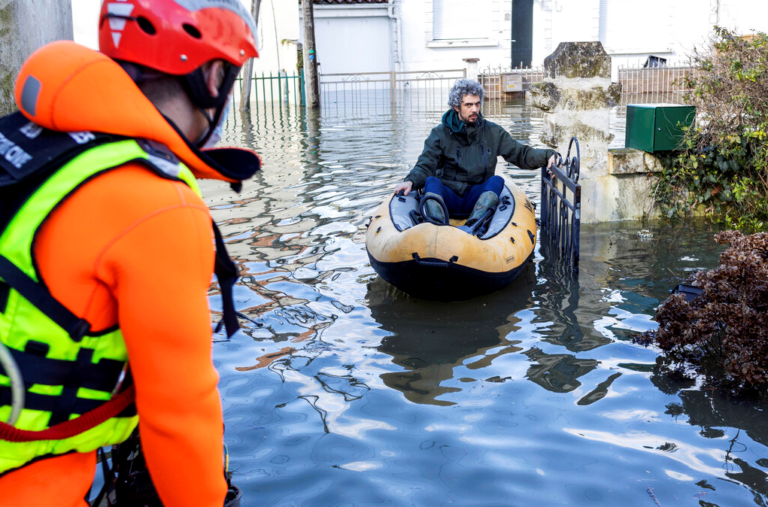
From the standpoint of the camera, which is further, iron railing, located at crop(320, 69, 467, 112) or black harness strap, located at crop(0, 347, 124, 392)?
iron railing, located at crop(320, 69, 467, 112)

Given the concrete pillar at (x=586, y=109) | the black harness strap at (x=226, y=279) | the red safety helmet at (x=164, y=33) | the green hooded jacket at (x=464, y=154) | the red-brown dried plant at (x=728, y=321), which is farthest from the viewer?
the concrete pillar at (x=586, y=109)

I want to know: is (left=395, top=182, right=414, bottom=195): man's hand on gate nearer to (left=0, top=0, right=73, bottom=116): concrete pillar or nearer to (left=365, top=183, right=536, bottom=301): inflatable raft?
(left=365, top=183, right=536, bottom=301): inflatable raft

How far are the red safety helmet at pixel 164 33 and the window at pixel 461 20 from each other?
2682 cm

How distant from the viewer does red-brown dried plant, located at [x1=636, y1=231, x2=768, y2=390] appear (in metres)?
3.87

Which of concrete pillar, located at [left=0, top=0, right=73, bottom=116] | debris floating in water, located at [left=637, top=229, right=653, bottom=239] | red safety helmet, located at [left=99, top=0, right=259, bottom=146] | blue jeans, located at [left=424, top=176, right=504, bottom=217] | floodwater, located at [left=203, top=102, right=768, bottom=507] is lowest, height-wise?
floodwater, located at [left=203, top=102, right=768, bottom=507]

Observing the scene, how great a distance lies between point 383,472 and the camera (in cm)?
332

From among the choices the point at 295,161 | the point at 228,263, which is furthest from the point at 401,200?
the point at 295,161

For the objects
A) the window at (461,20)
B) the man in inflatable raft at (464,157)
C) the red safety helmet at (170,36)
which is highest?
the window at (461,20)

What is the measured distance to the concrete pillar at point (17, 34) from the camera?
9.53 feet

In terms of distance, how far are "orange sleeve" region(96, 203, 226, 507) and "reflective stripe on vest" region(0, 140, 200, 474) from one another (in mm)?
97

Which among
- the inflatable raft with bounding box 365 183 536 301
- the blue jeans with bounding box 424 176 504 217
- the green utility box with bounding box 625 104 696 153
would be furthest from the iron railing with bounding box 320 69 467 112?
the inflatable raft with bounding box 365 183 536 301

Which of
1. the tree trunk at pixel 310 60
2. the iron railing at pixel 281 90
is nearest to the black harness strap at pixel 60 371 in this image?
the tree trunk at pixel 310 60

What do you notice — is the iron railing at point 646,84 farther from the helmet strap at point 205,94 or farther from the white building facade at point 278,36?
the helmet strap at point 205,94

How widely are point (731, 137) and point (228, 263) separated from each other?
6562 mm
